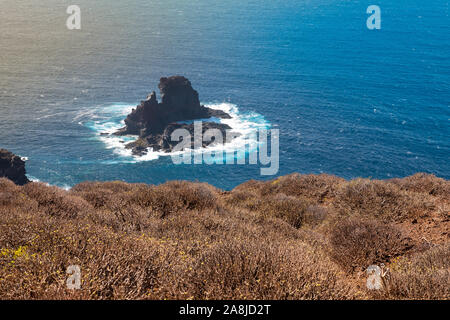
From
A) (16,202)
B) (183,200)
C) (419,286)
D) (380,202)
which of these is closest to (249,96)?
(380,202)

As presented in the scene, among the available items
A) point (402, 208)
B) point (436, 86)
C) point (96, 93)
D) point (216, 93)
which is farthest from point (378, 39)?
point (402, 208)

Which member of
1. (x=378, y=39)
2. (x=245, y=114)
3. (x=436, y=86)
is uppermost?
(x=378, y=39)

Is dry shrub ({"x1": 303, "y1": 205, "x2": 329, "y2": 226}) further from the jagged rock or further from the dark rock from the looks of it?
the jagged rock

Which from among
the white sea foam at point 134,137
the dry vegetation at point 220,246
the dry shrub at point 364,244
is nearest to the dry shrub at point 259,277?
the dry vegetation at point 220,246

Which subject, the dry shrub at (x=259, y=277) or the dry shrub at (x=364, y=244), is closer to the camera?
the dry shrub at (x=259, y=277)

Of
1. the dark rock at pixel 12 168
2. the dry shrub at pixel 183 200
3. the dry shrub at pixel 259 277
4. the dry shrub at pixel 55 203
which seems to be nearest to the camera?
the dry shrub at pixel 259 277

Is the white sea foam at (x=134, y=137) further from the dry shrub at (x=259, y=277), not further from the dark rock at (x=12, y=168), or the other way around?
the dry shrub at (x=259, y=277)

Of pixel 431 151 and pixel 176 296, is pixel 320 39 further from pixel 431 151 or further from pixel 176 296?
pixel 176 296
